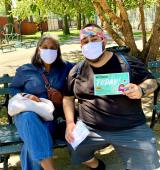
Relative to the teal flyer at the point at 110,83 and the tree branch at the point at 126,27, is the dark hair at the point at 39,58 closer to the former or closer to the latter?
the teal flyer at the point at 110,83

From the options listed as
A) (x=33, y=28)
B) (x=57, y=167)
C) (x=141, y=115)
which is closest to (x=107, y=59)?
(x=141, y=115)

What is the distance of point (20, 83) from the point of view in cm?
463

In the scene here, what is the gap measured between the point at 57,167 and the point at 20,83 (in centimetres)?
107

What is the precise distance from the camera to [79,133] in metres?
3.95

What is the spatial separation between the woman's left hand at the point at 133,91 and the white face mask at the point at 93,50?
0.45m

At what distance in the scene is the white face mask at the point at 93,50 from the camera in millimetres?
3969

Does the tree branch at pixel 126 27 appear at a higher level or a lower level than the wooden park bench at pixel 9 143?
higher

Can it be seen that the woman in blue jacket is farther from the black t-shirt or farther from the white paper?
the black t-shirt

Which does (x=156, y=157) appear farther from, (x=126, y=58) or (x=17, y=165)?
(x=17, y=165)

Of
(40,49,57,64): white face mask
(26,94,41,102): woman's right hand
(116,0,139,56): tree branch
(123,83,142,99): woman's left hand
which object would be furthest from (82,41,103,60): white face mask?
(116,0,139,56): tree branch

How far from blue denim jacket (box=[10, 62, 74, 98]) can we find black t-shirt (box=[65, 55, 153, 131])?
55cm

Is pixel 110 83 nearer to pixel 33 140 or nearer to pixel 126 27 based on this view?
pixel 33 140


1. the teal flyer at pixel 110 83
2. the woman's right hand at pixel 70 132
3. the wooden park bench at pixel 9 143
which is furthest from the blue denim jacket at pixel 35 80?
the teal flyer at pixel 110 83

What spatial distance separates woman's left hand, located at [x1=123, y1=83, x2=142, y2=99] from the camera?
373cm
